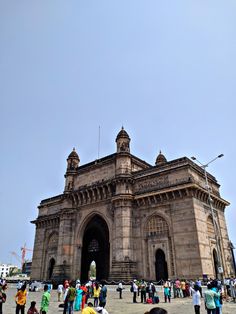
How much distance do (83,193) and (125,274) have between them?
11.9 meters

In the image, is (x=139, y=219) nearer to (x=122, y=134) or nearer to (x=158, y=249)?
(x=158, y=249)

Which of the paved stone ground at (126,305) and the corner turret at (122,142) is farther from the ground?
the corner turret at (122,142)

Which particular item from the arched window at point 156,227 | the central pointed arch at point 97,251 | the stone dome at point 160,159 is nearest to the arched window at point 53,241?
the central pointed arch at point 97,251

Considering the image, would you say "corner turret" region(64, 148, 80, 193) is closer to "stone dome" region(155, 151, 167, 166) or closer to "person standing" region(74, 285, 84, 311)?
"stone dome" region(155, 151, 167, 166)

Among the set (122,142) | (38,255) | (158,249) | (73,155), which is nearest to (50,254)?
(38,255)

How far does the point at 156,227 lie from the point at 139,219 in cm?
222

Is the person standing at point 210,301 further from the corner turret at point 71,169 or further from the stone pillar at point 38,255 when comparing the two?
the stone pillar at point 38,255

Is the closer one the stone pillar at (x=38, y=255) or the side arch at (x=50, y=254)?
the side arch at (x=50, y=254)

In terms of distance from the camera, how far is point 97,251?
131 feet

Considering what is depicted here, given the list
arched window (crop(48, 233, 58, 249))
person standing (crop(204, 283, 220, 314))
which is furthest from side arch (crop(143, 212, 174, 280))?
person standing (crop(204, 283, 220, 314))

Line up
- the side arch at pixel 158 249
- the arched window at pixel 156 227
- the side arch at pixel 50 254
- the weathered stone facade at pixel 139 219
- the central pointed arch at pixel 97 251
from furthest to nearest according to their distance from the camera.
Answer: the central pointed arch at pixel 97 251
the side arch at pixel 50 254
the arched window at pixel 156 227
the side arch at pixel 158 249
the weathered stone facade at pixel 139 219

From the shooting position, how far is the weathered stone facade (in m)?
26.2

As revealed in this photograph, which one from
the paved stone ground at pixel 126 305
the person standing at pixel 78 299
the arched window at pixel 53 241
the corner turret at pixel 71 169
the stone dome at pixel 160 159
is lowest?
the paved stone ground at pixel 126 305

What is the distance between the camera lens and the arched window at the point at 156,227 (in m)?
27.9
